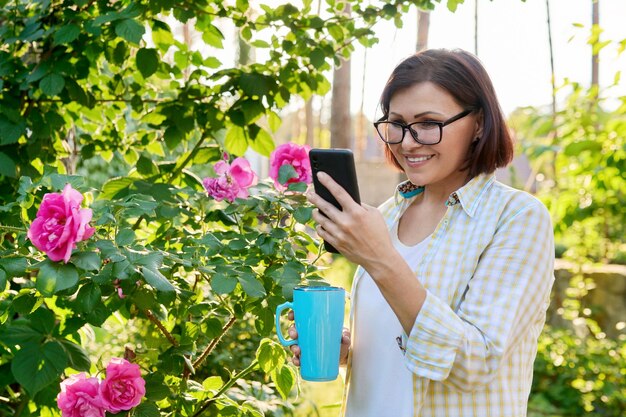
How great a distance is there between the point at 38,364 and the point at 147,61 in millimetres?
1097

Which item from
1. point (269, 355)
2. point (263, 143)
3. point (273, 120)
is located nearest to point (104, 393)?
point (269, 355)

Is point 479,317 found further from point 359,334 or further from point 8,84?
point 8,84

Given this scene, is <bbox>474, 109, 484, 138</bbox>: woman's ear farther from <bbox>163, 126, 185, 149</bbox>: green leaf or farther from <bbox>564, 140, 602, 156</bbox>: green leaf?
<bbox>564, 140, 602, 156</bbox>: green leaf

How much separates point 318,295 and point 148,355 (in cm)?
77

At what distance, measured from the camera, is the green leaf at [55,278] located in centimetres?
133

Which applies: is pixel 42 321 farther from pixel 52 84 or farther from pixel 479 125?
pixel 479 125

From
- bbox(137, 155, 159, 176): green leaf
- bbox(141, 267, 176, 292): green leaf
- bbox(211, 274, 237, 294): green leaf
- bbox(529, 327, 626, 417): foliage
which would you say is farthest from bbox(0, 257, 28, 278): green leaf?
bbox(529, 327, 626, 417): foliage

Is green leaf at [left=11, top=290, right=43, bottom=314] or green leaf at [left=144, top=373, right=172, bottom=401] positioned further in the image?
green leaf at [left=144, top=373, right=172, bottom=401]

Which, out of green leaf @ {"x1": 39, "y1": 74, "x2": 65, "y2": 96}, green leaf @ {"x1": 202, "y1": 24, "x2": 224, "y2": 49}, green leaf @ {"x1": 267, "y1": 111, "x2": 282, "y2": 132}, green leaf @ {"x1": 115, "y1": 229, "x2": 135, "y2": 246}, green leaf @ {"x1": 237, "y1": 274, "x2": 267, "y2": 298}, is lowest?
green leaf @ {"x1": 237, "y1": 274, "x2": 267, "y2": 298}

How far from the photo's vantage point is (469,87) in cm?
151

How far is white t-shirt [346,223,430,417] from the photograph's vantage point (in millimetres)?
1472

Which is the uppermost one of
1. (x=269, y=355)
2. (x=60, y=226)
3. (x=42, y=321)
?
(x=60, y=226)

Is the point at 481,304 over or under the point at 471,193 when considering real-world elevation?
under

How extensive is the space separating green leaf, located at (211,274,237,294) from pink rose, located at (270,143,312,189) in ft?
1.02
